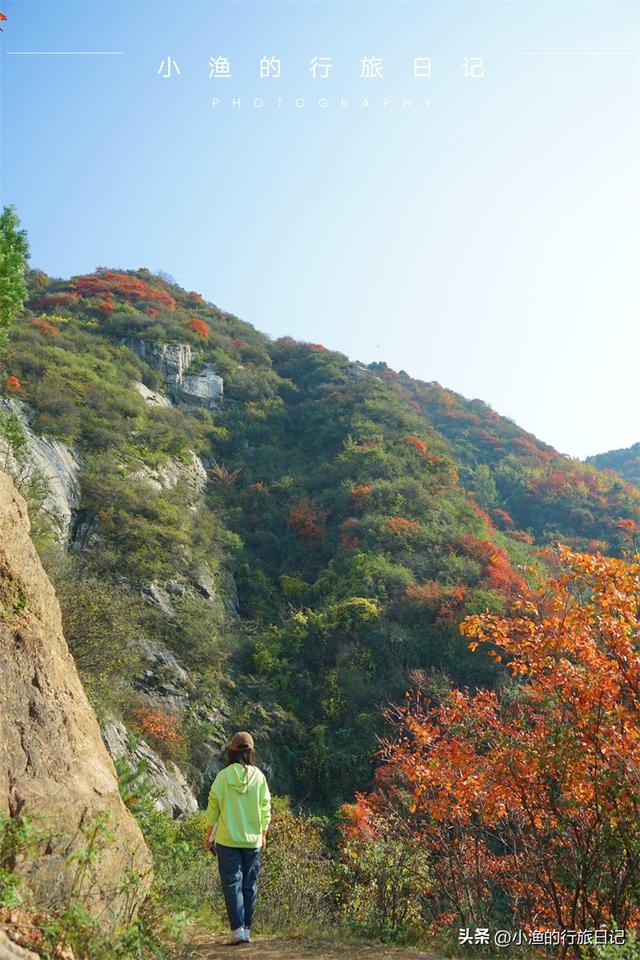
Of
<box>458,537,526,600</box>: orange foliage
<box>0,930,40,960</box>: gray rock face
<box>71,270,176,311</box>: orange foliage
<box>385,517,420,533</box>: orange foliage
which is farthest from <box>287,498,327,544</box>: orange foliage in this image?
<box>0,930,40,960</box>: gray rock face

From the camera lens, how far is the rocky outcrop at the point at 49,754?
3.61m

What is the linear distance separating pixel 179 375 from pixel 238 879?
108 ft

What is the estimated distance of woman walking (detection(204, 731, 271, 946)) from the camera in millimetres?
4504

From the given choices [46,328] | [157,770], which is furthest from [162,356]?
[157,770]

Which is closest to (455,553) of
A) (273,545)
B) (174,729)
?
(273,545)

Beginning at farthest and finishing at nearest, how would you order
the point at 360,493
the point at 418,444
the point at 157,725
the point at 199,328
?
the point at 199,328
the point at 418,444
the point at 360,493
the point at 157,725

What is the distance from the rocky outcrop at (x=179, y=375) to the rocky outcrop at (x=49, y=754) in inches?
1179

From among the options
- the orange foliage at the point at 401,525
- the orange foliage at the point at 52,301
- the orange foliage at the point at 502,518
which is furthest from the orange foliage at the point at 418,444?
the orange foliage at the point at 52,301

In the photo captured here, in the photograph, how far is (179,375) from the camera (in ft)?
A: 115

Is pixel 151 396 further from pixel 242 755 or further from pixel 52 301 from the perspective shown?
pixel 242 755

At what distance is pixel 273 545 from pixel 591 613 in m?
22.5

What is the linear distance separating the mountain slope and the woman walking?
342 inches

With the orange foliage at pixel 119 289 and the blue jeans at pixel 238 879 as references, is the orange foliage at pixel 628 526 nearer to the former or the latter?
the orange foliage at pixel 119 289

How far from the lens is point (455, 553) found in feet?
78.6
